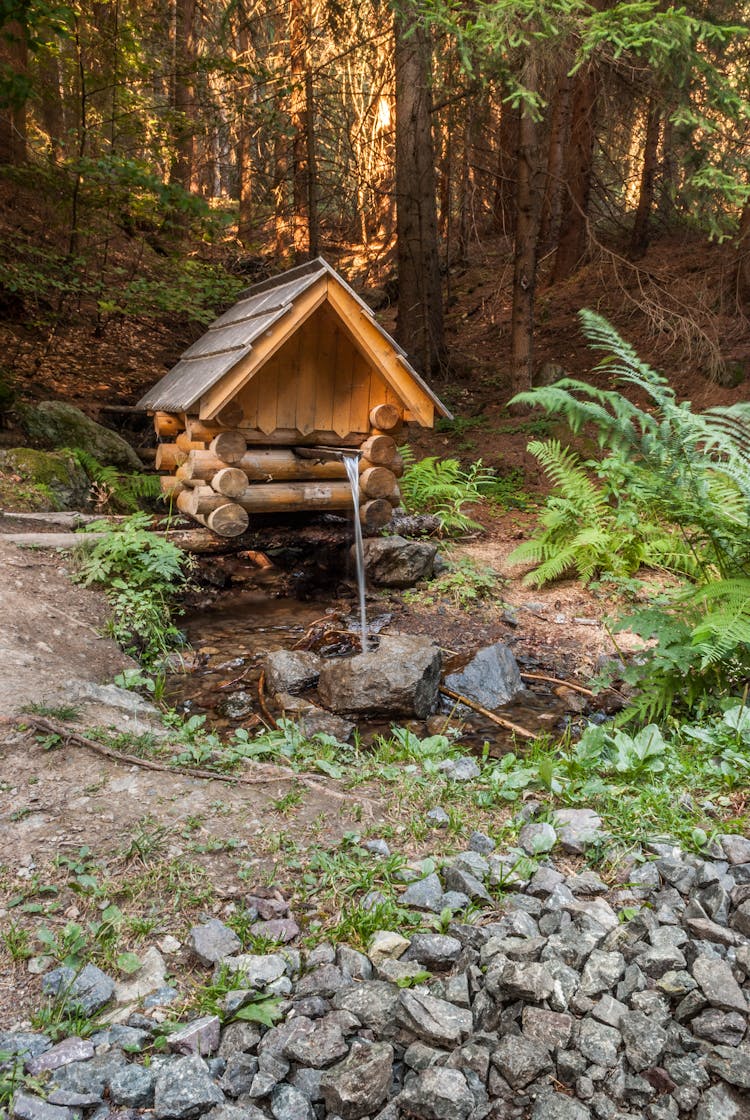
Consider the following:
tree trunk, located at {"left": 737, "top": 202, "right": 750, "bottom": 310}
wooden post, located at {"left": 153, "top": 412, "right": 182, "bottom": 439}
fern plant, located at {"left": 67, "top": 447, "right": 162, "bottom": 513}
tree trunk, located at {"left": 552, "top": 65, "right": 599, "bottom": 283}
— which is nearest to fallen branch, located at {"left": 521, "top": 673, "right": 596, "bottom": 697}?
wooden post, located at {"left": 153, "top": 412, "right": 182, "bottom": 439}

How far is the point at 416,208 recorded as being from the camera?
399 inches

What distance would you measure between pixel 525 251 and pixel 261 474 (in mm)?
5375

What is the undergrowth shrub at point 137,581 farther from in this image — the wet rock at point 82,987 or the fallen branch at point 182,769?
the wet rock at point 82,987

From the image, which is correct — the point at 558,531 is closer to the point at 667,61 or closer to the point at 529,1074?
the point at 667,61

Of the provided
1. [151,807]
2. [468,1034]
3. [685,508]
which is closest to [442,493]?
[685,508]

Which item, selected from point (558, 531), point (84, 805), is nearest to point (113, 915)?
point (84, 805)

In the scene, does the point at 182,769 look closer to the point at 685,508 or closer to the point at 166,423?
the point at 685,508

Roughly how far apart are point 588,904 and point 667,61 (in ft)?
27.1

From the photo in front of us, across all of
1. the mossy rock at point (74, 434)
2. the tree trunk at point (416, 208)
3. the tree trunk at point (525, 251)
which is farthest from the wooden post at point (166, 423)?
the tree trunk at point (525, 251)

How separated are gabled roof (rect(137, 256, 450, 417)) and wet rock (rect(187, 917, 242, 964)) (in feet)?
14.5

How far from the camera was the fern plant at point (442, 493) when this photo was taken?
305 inches

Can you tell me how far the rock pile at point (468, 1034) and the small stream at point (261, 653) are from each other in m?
2.00

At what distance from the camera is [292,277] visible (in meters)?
6.66

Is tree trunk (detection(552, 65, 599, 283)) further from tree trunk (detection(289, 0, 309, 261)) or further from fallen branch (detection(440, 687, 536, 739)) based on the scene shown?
fallen branch (detection(440, 687, 536, 739))
